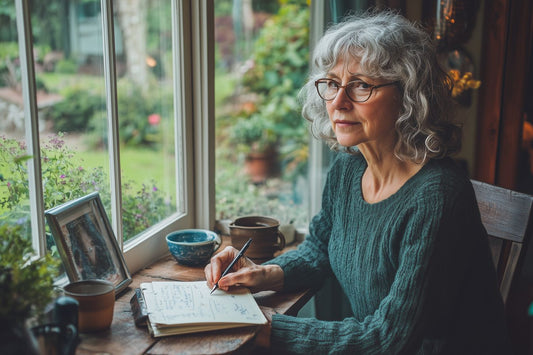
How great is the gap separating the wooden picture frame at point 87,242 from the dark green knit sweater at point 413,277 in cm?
45

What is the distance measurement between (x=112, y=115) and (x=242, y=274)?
22.7 inches

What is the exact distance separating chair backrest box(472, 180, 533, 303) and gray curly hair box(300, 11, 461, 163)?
0.27m

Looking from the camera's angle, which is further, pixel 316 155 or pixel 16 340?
pixel 316 155

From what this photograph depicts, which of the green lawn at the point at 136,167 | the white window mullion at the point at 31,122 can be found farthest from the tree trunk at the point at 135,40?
the white window mullion at the point at 31,122

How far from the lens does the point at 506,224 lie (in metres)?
1.50

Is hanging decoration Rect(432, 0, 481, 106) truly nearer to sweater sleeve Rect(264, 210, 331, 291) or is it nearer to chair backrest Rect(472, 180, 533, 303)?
chair backrest Rect(472, 180, 533, 303)

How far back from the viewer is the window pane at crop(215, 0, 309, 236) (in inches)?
174

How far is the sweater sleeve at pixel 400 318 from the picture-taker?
116 cm

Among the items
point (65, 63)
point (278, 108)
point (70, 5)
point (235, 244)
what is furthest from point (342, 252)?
point (278, 108)

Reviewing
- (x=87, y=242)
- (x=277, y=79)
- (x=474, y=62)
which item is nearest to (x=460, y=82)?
(x=474, y=62)

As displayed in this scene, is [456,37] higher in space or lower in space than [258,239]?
higher

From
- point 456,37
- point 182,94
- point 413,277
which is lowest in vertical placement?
point 413,277

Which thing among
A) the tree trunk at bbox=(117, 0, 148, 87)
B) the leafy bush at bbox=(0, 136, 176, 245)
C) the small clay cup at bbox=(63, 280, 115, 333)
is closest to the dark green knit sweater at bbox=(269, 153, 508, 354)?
the small clay cup at bbox=(63, 280, 115, 333)

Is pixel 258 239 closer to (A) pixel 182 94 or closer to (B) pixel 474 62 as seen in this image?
(A) pixel 182 94
